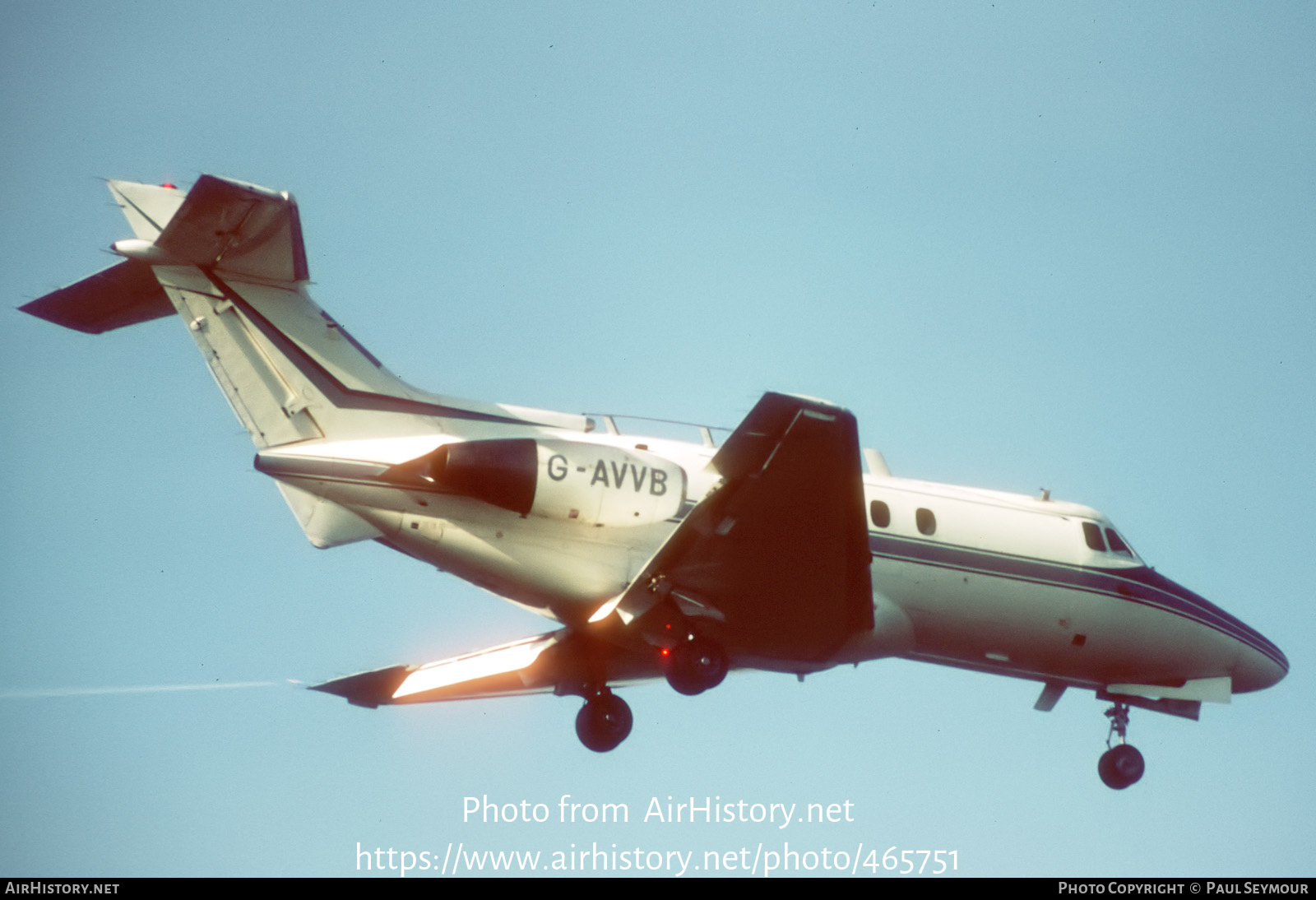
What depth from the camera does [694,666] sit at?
51.1 feet

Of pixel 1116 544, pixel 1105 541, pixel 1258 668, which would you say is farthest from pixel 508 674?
pixel 1258 668

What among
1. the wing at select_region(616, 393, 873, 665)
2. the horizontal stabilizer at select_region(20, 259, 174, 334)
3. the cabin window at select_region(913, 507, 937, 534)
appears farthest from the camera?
the cabin window at select_region(913, 507, 937, 534)

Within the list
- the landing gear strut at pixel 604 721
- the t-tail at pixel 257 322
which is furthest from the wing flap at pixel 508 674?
the t-tail at pixel 257 322

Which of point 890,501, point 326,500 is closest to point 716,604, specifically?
point 890,501

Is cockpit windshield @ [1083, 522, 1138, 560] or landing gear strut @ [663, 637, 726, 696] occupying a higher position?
cockpit windshield @ [1083, 522, 1138, 560]

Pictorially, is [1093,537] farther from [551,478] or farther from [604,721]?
[551,478]

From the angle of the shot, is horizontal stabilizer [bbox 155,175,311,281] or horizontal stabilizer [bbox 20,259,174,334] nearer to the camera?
horizontal stabilizer [bbox 155,175,311,281]

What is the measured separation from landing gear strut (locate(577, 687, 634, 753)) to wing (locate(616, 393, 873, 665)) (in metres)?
2.00

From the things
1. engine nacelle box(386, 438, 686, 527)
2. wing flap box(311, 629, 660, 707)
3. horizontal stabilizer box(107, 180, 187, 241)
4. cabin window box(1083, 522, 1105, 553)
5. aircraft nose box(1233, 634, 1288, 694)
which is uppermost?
horizontal stabilizer box(107, 180, 187, 241)

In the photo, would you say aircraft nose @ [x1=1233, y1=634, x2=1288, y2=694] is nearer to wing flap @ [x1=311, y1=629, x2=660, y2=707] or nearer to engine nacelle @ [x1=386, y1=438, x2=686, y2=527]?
wing flap @ [x1=311, y1=629, x2=660, y2=707]

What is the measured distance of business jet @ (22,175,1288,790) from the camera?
1470 cm

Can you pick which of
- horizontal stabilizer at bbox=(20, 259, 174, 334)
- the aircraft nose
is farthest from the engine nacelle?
the aircraft nose

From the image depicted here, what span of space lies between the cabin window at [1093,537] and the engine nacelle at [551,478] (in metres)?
5.81
